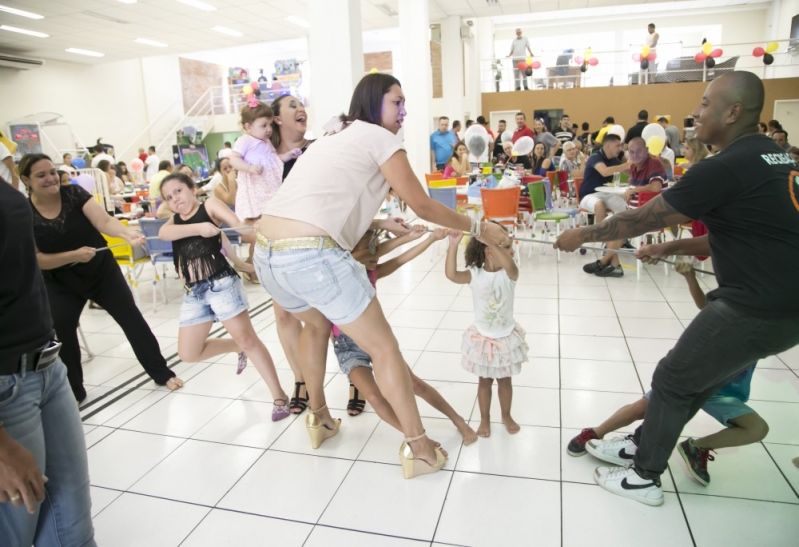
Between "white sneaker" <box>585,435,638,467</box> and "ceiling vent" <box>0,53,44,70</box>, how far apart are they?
1610cm

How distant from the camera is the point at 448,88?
1334cm

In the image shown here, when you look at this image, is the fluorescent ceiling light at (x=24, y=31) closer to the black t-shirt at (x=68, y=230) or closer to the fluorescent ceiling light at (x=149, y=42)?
the fluorescent ceiling light at (x=149, y=42)

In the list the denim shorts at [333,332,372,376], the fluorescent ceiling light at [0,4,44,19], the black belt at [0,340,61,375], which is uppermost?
the fluorescent ceiling light at [0,4,44,19]

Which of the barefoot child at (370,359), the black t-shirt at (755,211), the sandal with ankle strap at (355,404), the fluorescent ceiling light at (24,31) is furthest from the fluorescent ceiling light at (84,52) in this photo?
the black t-shirt at (755,211)

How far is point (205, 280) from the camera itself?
9.58ft

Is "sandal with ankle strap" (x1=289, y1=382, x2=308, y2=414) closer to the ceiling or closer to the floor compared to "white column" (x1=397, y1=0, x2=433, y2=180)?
closer to the floor

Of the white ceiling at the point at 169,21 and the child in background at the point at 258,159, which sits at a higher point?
the white ceiling at the point at 169,21

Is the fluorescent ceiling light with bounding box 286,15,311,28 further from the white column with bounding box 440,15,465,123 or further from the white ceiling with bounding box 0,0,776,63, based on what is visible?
the white column with bounding box 440,15,465,123

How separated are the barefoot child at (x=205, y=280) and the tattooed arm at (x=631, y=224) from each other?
5.74 ft

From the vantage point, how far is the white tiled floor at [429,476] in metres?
2.00

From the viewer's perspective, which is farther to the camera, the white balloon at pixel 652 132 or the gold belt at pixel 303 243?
the white balloon at pixel 652 132

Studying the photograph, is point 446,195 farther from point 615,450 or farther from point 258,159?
point 615,450

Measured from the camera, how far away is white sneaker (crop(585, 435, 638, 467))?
2.29 m

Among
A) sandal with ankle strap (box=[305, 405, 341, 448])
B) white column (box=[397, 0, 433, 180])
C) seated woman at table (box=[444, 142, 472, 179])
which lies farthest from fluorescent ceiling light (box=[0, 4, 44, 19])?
sandal with ankle strap (box=[305, 405, 341, 448])
